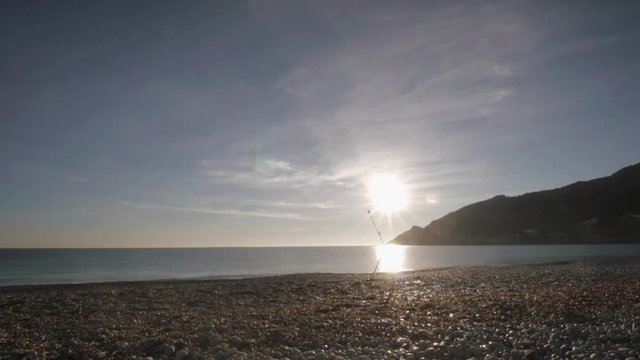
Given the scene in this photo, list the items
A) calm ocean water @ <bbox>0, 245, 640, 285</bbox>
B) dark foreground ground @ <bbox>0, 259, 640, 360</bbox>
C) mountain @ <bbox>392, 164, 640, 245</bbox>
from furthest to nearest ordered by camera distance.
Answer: mountain @ <bbox>392, 164, 640, 245</bbox> → calm ocean water @ <bbox>0, 245, 640, 285</bbox> → dark foreground ground @ <bbox>0, 259, 640, 360</bbox>

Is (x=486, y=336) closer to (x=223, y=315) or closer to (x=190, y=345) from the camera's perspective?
(x=190, y=345)

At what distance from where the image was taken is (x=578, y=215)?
168875 mm

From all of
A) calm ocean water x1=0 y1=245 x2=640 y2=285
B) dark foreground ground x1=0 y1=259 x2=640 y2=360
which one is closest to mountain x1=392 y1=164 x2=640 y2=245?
calm ocean water x1=0 y1=245 x2=640 y2=285

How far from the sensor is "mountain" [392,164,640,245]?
15500 cm

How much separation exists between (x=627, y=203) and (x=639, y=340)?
591 ft

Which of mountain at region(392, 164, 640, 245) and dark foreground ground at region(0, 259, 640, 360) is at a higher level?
mountain at region(392, 164, 640, 245)

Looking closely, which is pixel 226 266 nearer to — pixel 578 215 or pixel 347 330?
pixel 347 330

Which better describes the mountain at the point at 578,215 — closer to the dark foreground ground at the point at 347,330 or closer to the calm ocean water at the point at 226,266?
the calm ocean water at the point at 226,266

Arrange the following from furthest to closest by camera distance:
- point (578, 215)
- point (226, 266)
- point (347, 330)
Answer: point (578, 215), point (226, 266), point (347, 330)

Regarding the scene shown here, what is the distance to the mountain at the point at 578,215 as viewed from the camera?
509ft

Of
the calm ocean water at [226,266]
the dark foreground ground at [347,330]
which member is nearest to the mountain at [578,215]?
the calm ocean water at [226,266]


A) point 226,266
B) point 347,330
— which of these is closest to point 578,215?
point 226,266

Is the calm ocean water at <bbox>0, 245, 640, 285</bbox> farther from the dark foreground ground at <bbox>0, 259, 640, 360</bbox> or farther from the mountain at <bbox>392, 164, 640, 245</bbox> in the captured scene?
the mountain at <bbox>392, 164, 640, 245</bbox>

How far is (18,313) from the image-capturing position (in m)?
21.7
